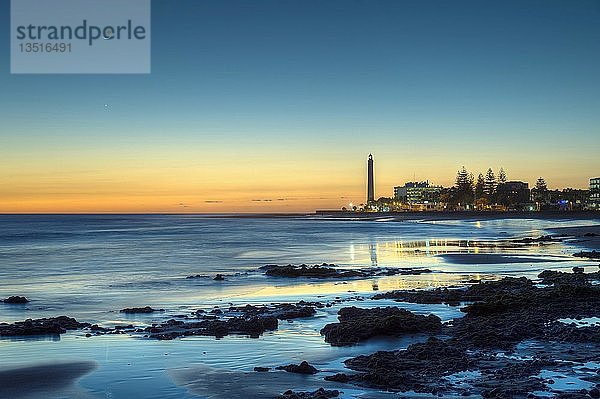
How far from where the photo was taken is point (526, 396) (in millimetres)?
8070

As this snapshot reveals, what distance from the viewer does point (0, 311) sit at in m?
17.5

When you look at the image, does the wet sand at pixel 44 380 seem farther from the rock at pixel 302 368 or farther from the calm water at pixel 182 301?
the rock at pixel 302 368

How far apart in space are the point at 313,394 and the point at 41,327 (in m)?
8.43

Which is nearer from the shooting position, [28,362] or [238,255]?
[28,362]

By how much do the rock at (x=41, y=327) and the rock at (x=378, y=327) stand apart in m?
6.46

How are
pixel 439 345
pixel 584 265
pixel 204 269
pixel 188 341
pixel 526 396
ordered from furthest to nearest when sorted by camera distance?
pixel 204 269, pixel 584 265, pixel 188 341, pixel 439 345, pixel 526 396

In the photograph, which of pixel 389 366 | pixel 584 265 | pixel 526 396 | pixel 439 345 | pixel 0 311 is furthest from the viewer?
pixel 584 265

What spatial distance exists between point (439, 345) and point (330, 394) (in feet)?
11.0

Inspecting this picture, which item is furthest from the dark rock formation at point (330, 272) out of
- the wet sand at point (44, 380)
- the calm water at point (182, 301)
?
the wet sand at point (44, 380)

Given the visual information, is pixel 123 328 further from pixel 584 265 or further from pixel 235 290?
pixel 584 265

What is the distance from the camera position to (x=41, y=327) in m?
13.9

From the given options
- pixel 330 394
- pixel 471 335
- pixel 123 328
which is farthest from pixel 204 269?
pixel 330 394

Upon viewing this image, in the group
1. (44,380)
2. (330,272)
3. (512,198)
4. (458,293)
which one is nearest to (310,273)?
(330,272)

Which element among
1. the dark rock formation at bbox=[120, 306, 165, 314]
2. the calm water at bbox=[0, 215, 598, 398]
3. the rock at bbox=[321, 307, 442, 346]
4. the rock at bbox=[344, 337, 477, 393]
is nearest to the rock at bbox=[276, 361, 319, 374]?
the calm water at bbox=[0, 215, 598, 398]
